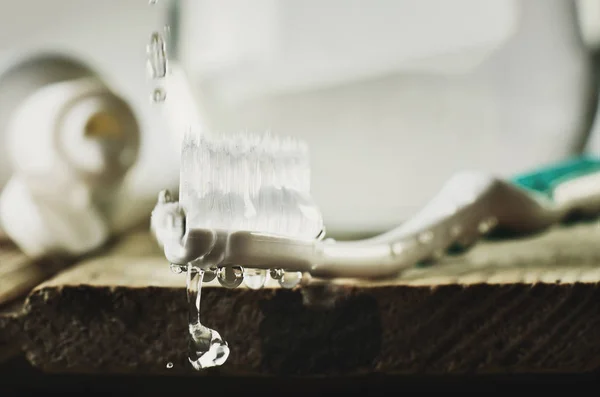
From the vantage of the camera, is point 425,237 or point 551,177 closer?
point 425,237

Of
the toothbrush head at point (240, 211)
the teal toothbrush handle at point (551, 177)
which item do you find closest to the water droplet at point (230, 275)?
the toothbrush head at point (240, 211)

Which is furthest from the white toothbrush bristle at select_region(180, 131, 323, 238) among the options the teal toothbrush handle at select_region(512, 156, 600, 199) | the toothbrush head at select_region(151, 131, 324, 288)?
the teal toothbrush handle at select_region(512, 156, 600, 199)

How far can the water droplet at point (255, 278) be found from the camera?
240 millimetres

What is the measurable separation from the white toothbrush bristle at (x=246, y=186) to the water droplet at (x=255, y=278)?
2 cm

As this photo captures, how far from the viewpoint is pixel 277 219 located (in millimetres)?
258

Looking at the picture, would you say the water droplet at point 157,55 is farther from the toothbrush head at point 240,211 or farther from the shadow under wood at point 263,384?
the shadow under wood at point 263,384

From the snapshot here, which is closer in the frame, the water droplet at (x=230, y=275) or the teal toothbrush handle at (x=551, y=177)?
the water droplet at (x=230, y=275)

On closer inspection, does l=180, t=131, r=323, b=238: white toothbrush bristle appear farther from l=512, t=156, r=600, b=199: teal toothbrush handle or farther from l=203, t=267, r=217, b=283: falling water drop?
l=512, t=156, r=600, b=199: teal toothbrush handle

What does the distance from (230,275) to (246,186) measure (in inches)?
1.7

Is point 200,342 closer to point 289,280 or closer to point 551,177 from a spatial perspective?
point 289,280

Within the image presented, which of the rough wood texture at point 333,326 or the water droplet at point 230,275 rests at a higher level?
the water droplet at point 230,275

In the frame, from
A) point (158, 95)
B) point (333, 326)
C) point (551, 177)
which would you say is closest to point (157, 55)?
point (158, 95)

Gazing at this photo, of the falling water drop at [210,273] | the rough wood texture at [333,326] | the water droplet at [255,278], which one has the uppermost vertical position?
the falling water drop at [210,273]

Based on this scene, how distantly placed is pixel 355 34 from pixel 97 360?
1.07 feet
